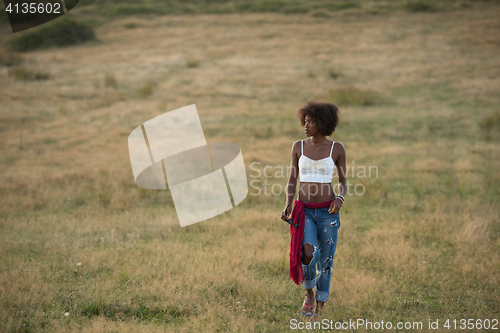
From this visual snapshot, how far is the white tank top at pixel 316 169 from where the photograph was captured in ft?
12.0

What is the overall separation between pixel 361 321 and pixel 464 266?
6.58 ft

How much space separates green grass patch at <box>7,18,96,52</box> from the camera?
39.6 m

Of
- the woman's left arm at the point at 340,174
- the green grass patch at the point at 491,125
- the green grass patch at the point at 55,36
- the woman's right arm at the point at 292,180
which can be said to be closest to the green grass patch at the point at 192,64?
the green grass patch at the point at 55,36

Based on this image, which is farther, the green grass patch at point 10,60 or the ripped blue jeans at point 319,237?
the green grass patch at point 10,60

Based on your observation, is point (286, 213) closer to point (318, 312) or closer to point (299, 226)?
point (299, 226)

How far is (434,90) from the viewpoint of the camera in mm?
21672

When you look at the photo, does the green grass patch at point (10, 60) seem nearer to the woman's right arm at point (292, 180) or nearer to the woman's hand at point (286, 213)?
the woman's right arm at point (292, 180)

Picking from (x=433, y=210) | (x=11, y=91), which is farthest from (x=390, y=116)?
(x=11, y=91)

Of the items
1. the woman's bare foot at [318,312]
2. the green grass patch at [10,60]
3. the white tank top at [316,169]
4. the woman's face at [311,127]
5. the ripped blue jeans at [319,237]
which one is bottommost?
the green grass patch at [10,60]

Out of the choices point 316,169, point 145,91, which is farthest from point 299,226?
point 145,91

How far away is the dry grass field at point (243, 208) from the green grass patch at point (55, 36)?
16.4m

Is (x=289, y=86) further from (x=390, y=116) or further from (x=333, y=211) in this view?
(x=333, y=211)

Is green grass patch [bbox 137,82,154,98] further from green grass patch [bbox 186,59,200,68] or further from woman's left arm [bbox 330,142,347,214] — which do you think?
woman's left arm [bbox 330,142,347,214]

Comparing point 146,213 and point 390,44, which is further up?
point 146,213
